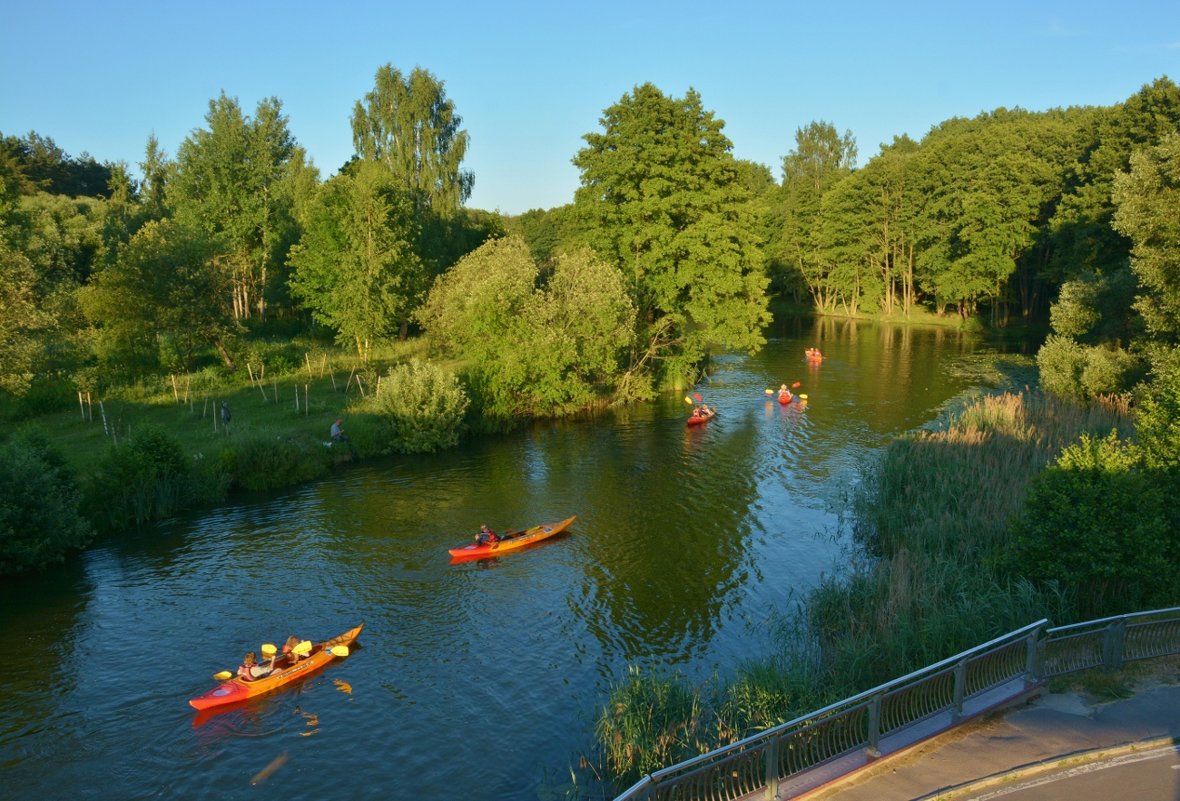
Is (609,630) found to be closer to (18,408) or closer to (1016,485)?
(1016,485)

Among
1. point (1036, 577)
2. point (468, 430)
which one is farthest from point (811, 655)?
point (468, 430)

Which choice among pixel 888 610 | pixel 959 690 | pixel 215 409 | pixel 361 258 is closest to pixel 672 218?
pixel 361 258

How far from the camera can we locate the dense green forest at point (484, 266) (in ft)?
113

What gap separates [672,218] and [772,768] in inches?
1792

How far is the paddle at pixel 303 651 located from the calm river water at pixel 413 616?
34 cm

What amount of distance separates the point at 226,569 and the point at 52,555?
539 centimetres

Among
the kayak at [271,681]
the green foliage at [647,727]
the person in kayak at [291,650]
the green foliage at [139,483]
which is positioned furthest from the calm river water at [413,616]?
the green foliage at [139,483]

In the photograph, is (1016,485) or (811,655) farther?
(1016,485)

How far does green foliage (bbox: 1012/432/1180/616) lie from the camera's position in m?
15.3

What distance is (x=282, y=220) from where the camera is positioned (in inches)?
2485

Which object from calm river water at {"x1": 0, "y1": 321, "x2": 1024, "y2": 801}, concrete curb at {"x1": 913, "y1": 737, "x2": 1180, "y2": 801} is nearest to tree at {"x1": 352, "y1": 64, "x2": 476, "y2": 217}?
calm river water at {"x1": 0, "y1": 321, "x2": 1024, "y2": 801}

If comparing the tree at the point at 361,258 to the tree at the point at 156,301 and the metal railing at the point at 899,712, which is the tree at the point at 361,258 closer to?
the tree at the point at 156,301

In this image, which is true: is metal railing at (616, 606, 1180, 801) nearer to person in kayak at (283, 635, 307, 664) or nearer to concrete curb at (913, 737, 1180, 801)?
concrete curb at (913, 737, 1180, 801)

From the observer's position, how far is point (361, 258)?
4916 centimetres
